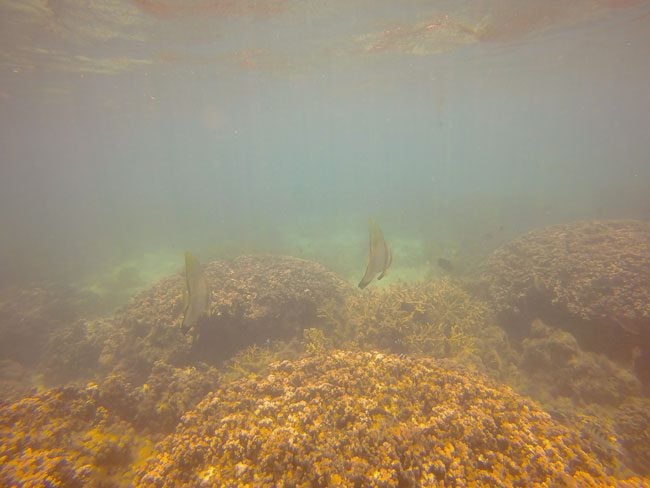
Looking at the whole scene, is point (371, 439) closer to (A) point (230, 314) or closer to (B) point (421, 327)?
(B) point (421, 327)

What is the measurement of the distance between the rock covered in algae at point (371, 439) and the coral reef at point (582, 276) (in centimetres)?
491

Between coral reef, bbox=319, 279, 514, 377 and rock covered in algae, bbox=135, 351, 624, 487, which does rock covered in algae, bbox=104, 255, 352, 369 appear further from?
rock covered in algae, bbox=135, 351, 624, 487

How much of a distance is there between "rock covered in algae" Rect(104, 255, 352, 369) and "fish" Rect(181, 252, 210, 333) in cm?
408

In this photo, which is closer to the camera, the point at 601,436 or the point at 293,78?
the point at 601,436

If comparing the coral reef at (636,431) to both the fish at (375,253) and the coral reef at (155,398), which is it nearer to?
the fish at (375,253)

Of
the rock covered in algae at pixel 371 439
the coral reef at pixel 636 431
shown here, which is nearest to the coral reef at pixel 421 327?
the coral reef at pixel 636 431

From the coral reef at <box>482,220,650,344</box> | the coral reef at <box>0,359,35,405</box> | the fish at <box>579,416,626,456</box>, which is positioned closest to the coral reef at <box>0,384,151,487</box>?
the fish at <box>579,416,626,456</box>

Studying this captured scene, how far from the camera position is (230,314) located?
26.9ft

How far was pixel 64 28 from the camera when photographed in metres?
15.8

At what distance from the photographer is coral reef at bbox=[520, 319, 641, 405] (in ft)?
21.9

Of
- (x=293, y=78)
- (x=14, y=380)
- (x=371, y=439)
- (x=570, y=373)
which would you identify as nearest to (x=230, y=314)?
(x=371, y=439)

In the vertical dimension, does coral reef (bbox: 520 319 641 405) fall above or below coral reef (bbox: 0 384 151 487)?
below

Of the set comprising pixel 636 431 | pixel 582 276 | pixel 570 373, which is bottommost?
pixel 570 373

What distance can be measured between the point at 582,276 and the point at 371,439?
8.43 metres
